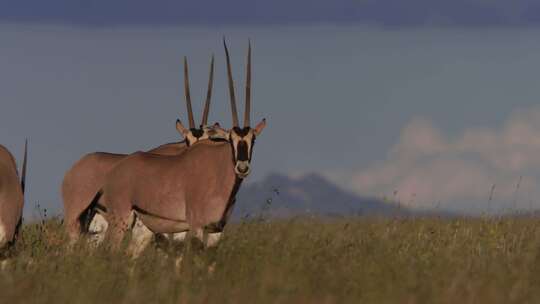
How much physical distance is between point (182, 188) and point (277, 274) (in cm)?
480

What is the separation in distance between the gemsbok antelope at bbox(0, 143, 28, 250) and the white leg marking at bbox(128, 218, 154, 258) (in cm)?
190

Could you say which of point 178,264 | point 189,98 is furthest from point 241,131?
point 189,98

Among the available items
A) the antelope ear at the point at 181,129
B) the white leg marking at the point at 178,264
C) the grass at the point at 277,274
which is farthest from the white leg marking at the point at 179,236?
the antelope ear at the point at 181,129

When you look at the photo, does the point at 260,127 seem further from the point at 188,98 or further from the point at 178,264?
the point at 188,98

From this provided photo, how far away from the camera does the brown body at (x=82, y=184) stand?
57.7 feet

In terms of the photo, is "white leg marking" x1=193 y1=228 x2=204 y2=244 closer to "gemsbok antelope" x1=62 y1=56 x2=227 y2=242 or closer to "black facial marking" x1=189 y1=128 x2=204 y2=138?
"gemsbok antelope" x1=62 y1=56 x2=227 y2=242

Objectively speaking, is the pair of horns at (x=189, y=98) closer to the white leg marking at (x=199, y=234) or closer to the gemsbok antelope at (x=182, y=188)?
the gemsbok antelope at (x=182, y=188)

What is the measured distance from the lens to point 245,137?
1465 cm

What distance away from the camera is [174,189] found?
15.9m

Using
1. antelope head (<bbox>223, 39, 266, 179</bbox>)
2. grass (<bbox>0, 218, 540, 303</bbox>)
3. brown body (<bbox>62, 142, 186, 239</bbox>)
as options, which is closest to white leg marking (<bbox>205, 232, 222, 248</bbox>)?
grass (<bbox>0, 218, 540, 303</bbox>)

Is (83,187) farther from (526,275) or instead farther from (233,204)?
(526,275)

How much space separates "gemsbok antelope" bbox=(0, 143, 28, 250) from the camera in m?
14.4

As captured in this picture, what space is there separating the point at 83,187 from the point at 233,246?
471 cm

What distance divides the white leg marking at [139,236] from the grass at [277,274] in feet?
3.57
